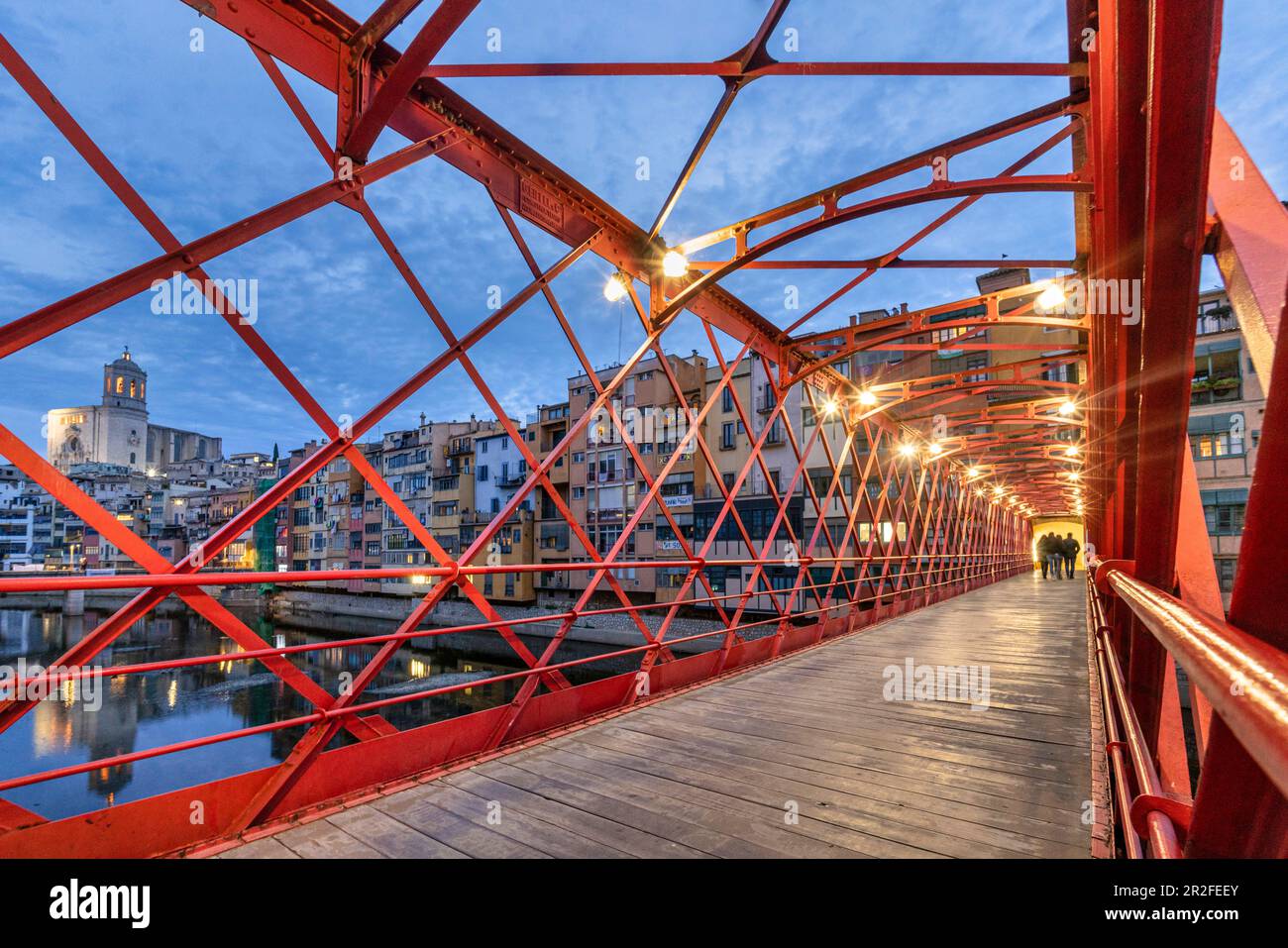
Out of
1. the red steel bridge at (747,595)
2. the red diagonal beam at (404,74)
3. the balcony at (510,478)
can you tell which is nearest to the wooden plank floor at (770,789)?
the red steel bridge at (747,595)

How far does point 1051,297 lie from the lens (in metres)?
6.54

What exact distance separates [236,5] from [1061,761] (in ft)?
20.0

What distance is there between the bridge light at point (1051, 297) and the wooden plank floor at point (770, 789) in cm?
393

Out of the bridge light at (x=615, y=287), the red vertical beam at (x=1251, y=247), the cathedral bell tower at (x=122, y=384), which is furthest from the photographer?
the cathedral bell tower at (x=122, y=384)

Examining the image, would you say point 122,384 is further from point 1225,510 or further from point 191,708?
point 1225,510

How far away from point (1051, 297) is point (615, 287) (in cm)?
488

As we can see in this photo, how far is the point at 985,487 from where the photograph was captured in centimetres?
2577

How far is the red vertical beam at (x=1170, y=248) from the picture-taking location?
1.47m

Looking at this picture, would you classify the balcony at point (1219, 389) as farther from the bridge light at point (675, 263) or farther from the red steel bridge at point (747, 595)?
the bridge light at point (675, 263)

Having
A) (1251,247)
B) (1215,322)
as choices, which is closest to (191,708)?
(1251,247)

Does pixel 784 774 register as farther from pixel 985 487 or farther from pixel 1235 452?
pixel 1235 452

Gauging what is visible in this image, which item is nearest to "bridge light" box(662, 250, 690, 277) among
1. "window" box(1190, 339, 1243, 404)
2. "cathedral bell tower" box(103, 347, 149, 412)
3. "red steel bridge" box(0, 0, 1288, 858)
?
"red steel bridge" box(0, 0, 1288, 858)

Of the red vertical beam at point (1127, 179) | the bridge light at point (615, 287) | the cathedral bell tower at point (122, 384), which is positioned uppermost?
the cathedral bell tower at point (122, 384)

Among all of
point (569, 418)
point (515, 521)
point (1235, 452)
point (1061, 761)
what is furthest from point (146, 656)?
point (1235, 452)
